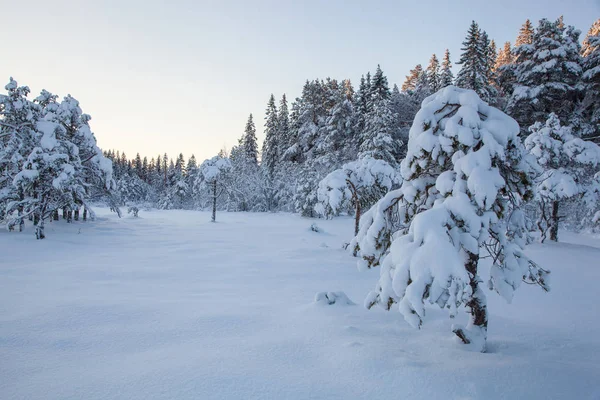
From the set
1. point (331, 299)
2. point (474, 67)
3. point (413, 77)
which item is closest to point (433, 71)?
point (413, 77)

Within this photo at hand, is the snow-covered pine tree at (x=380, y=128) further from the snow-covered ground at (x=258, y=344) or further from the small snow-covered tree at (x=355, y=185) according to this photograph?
the snow-covered ground at (x=258, y=344)

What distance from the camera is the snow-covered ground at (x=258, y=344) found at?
3064mm

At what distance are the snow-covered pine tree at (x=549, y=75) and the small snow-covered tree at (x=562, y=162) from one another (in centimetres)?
943

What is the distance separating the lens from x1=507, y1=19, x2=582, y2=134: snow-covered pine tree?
22.1 meters

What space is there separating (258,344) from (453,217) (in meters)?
Answer: 3.00

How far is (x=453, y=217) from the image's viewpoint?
3.50m

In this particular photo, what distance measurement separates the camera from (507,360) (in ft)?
12.0

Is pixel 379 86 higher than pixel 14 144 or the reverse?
higher

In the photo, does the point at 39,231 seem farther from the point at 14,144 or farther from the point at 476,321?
the point at 476,321

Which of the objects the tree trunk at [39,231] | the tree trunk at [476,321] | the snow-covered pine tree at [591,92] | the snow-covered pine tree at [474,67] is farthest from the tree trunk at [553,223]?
the tree trunk at [39,231]

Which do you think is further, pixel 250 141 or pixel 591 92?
pixel 250 141

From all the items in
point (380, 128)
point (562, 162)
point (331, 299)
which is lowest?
point (331, 299)

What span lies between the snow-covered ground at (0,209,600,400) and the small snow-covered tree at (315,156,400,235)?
5174 mm

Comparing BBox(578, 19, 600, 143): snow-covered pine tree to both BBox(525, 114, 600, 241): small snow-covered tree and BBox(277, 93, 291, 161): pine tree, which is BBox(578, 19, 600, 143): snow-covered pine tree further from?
BBox(277, 93, 291, 161): pine tree
